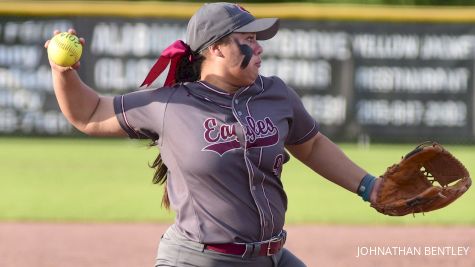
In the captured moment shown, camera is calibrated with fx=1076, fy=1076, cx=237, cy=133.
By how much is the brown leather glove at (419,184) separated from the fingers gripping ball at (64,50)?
4.07 ft

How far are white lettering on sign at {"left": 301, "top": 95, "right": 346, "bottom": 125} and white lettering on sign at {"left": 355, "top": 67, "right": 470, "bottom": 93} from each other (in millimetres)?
400

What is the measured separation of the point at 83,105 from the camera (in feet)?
11.8

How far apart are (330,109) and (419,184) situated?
933 centimetres

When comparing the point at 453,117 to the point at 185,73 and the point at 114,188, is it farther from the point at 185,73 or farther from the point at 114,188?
the point at 185,73

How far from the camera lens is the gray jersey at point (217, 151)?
3.52 m

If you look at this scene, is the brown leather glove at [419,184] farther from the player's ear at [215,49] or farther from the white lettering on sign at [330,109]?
the white lettering on sign at [330,109]

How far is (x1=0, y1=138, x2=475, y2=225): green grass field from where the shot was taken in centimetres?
862

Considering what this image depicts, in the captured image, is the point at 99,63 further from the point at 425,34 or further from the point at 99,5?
the point at 425,34

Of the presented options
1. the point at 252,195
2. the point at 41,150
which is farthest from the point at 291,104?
the point at 41,150

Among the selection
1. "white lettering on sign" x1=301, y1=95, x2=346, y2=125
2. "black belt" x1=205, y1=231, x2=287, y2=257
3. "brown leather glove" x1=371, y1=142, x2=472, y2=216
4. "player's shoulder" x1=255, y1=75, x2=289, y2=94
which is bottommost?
"white lettering on sign" x1=301, y1=95, x2=346, y2=125

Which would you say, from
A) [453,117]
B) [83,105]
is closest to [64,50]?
[83,105]
